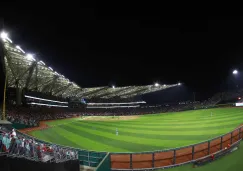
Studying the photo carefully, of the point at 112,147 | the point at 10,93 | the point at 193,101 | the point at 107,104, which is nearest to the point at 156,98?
the point at 193,101

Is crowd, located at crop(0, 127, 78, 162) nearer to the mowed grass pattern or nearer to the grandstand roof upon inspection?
the mowed grass pattern

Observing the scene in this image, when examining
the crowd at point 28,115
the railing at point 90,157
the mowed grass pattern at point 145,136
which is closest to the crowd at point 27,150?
the railing at point 90,157

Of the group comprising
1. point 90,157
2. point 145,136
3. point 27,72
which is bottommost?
point 145,136

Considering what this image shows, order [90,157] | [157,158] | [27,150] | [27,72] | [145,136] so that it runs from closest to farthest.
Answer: [27,150], [157,158], [90,157], [145,136], [27,72]

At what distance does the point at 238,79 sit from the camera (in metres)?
73.2

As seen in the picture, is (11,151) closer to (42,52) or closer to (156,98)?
(42,52)

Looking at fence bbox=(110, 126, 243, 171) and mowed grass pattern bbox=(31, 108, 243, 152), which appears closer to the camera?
fence bbox=(110, 126, 243, 171)

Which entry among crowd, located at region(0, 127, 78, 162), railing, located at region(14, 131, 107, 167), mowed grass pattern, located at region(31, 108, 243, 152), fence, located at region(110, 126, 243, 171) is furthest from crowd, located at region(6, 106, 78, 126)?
fence, located at region(110, 126, 243, 171)

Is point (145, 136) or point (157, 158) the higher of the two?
point (157, 158)

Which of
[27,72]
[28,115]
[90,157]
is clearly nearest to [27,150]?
[90,157]

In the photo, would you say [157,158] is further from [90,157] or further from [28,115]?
[28,115]

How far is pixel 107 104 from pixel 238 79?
59774 millimetres

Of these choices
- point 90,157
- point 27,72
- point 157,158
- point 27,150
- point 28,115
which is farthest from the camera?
point 28,115

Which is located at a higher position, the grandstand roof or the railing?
the grandstand roof
